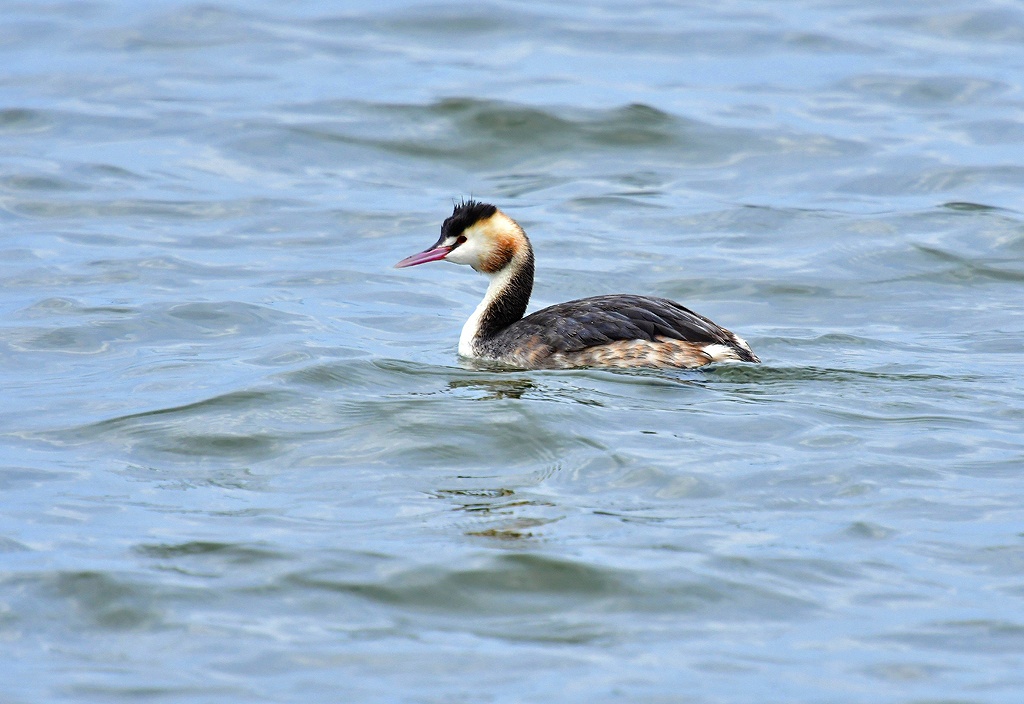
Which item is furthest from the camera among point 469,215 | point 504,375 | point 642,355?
point 469,215

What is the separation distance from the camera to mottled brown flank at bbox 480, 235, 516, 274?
9.50 meters

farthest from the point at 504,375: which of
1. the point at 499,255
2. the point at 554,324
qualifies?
the point at 499,255

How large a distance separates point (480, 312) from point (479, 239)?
428mm

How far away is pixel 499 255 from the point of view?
9547mm

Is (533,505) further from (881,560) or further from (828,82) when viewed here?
(828,82)

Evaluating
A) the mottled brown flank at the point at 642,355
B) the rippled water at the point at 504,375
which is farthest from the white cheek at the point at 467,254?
the mottled brown flank at the point at 642,355

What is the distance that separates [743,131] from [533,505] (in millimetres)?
9092

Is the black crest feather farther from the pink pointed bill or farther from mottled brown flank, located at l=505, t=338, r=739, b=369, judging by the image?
mottled brown flank, located at l=505, t=338, r=739, b=369

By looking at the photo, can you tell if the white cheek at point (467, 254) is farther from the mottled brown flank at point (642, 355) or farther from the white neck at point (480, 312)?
the mottled brown flank at point (642, 355)

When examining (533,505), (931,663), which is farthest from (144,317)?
(931,663)

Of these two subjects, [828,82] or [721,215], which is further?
[828,82]

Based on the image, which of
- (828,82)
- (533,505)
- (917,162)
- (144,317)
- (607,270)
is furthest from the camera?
(828,82)

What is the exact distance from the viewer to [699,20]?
19.1 metres

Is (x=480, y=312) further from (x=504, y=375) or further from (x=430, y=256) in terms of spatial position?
(x=504, y=375)
